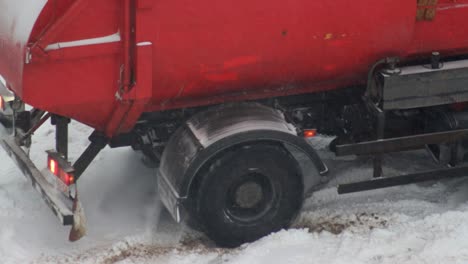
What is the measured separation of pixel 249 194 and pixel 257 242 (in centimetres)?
33

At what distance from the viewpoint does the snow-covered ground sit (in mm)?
5055

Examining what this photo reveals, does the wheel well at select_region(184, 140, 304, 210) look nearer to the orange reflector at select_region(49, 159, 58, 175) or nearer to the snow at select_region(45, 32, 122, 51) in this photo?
the orange reflector at select_region(49, 159, 58, 175)

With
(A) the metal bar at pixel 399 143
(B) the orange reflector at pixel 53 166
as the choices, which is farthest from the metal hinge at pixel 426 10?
(B) the orange reflector at pixel 53 166

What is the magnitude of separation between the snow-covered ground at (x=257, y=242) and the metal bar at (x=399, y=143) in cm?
50

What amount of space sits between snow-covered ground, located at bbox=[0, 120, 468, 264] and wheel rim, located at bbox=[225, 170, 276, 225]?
204 millimetres

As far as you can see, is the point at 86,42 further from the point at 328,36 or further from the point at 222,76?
the point at 328,36

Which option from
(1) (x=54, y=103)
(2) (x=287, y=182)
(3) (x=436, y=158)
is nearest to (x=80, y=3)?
(1) (x=54, y=103)

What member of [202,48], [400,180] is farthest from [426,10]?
[202,48]

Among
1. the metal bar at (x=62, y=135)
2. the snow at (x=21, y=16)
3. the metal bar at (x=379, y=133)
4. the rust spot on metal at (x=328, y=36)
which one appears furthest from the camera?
the metal bar at (x=379, y=133)

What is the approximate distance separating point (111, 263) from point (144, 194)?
→ 112 cm

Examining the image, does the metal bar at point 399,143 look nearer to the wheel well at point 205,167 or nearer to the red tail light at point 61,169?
the wheel well at point 205,167

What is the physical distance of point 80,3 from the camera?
14.9ft

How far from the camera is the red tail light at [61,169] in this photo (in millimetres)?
4880

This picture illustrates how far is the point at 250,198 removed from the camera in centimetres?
527
